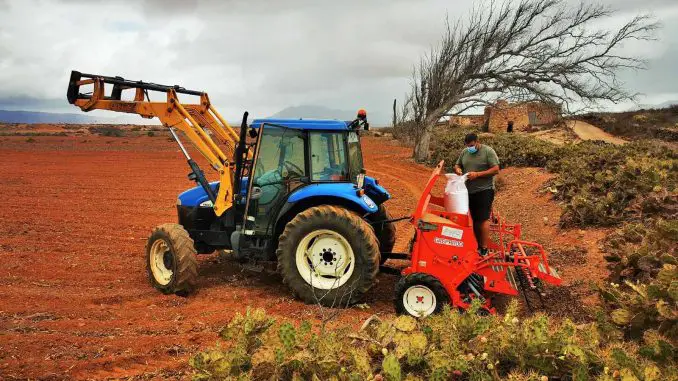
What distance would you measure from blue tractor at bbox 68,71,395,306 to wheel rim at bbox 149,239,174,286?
0.5 inches

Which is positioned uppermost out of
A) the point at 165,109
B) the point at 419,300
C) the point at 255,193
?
the point at 165,109

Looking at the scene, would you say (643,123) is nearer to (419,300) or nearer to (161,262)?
(419,300)

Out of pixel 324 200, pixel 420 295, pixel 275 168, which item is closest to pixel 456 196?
pixel 420 295

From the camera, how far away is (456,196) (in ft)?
18.3

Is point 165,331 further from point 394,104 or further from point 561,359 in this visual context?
point 394,104

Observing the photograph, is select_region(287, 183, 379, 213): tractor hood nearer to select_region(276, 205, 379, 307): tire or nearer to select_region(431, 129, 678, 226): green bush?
select_region(276, 205, 379, 307): tire

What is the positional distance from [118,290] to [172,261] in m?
0.87

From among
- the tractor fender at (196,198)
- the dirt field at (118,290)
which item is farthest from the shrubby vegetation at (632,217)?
the tractor fender at (196,198)

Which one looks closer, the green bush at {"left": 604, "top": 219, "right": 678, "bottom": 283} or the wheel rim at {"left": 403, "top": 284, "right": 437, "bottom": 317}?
the wheel rim at {"left": 403, "top": 284, "right": 437, "bottom": 317}

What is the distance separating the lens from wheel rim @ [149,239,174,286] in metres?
6.34

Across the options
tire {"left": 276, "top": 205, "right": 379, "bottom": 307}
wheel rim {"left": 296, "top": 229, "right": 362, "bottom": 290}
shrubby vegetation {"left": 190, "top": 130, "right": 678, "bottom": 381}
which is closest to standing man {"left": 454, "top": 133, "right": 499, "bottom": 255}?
tire {"left": 276, "top": 205, "right": 379, "bottom": 307}

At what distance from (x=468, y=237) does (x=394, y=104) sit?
1241 inches

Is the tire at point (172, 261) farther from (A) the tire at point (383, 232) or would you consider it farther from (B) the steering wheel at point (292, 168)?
(A) the tire at point (383, 232)

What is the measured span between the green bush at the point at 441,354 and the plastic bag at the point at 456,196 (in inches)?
93.0
